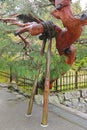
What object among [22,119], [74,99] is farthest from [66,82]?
[22,119]

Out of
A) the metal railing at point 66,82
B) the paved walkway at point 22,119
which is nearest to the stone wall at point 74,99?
the metal railing at point 66,82

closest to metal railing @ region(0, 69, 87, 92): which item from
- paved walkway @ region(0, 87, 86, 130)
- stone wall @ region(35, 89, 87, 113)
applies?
A: stone wall @ region(35, 89, 87, 113)

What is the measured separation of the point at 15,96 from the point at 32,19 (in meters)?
2.50

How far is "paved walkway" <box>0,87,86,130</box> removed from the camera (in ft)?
16.0

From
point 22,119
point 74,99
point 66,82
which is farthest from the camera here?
point 66,82

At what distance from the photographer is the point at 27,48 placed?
5461 millimetres

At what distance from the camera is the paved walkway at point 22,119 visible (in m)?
4.89

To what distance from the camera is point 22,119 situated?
17.5 feet

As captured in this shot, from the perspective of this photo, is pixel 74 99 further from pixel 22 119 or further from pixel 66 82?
pixel 22 119

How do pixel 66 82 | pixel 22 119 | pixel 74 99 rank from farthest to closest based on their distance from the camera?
pixel 66 82 < pixel 74 99 < pixel 22 119

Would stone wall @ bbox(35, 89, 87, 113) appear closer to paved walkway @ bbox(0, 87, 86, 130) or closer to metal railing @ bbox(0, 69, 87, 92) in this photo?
metal railing @ bbox(0, 69, 87, 92)

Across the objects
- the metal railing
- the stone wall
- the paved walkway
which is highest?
the metal railing

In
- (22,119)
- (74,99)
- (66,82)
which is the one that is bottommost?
(22,119)

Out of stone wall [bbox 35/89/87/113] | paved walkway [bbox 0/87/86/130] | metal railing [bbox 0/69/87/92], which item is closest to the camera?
paved walkway [bbox 0/87/86/130]
